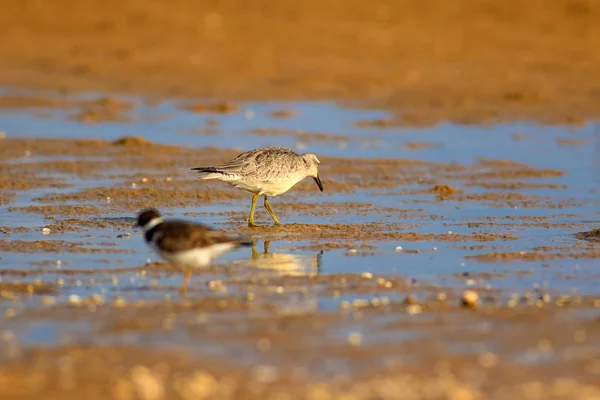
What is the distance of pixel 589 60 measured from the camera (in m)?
24.7

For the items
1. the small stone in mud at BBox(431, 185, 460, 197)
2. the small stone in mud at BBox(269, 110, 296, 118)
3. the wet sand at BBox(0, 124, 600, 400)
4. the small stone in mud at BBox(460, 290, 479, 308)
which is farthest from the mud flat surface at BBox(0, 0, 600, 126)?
the small stone in mud at BBox(460, 290, 479, 308)

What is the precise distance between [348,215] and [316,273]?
130 inches

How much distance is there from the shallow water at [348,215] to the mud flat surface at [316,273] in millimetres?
49

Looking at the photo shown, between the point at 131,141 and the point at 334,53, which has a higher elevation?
the point at 334,53

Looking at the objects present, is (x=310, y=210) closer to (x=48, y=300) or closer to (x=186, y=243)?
(x=186, y=243)

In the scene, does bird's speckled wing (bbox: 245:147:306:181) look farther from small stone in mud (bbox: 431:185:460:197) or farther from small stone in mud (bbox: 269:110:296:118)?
small stone in mud (bbox: 269:110:296:118)

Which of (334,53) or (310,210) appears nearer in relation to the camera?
(310,210)

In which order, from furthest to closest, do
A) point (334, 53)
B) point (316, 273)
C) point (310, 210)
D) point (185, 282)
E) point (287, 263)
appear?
point (334, 53) < point (310, 210) < point (287, 263) < point (316, 273) < point (185, 282)

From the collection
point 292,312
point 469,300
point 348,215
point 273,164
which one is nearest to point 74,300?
point 292,312

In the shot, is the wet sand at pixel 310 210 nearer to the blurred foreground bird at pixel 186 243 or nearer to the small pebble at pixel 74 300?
the small pebble at pixel 74 300

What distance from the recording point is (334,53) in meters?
25.6

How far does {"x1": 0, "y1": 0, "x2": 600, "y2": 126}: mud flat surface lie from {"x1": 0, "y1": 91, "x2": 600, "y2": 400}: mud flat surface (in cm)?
358

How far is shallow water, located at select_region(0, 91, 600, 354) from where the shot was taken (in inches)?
370

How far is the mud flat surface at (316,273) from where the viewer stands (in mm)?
6773
